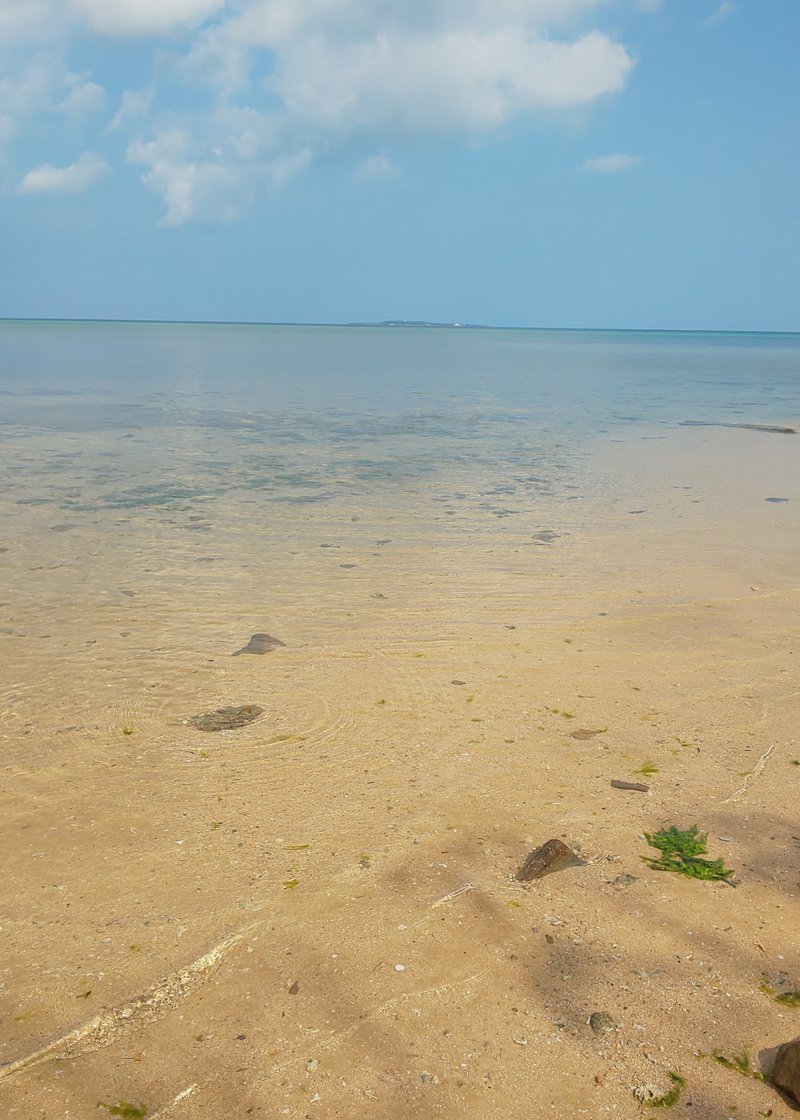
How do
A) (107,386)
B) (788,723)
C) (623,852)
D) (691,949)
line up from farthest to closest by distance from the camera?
(107,386) < (788,723) < (623,852) < (691,949)

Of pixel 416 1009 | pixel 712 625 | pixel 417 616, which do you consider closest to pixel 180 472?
pixel 417 616

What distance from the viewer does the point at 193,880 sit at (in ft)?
10.1

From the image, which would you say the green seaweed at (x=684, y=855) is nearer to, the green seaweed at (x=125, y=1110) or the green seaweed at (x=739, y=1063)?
the green seaweed at (x=739, y=1063)

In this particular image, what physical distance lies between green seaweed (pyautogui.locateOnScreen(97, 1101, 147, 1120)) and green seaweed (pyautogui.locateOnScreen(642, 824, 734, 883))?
1809 mm

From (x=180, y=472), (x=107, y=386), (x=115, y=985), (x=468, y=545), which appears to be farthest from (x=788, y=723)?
(x=107, y=386)

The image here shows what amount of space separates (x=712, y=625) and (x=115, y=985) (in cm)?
429

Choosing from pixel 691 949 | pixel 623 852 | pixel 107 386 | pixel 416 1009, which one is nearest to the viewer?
pixel 416 1009

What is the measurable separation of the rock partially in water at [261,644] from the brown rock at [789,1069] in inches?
141

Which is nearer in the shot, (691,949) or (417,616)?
(691,949)

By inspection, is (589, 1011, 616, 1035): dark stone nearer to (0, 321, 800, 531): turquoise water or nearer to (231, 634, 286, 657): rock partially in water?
(231, 634, 286, 657): rock partially in water

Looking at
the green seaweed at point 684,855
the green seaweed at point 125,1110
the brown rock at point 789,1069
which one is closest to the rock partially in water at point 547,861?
the green seaweed at point 684,855

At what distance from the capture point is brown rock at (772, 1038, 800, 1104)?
6.99ft

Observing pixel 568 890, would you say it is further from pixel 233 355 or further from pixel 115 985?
pixel 233 355

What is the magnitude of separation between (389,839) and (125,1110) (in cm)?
136
